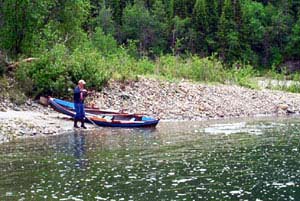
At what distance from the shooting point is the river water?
18.9 meters

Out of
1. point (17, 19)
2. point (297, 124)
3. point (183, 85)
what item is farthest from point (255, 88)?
point (17, 19)

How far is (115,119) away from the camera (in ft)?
122

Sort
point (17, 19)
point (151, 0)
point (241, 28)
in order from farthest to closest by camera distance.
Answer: point (151, 0)
point (241, 28)
point (17, 19)

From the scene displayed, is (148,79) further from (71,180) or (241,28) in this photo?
(241,28)

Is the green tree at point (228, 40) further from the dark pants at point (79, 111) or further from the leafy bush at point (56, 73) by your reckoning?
the dark pants at point (79, 111)

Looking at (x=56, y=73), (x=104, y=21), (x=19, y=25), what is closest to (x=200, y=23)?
(x=104, y=21)

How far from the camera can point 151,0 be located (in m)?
122

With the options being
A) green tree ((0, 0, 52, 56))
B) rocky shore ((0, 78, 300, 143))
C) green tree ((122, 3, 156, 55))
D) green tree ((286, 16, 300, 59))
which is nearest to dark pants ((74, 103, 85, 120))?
rocky shore ((0, 78, 300, 143))

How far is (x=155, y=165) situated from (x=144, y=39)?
86.2m

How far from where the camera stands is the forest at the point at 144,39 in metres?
42.0

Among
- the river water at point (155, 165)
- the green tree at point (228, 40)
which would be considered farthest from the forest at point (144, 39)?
the river water at point (155, 165)

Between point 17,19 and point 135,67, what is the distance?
36.9 feet

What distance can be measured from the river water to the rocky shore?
3.74 m

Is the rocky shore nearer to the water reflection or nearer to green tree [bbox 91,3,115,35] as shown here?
the water reflection
